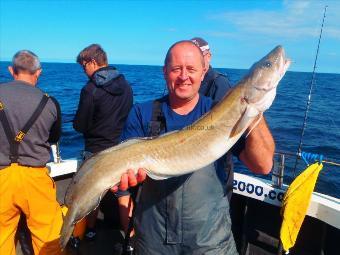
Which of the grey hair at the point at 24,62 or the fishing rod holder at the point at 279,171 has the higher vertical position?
the grey hair at the point at 24,62

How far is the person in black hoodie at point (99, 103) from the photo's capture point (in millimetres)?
5027

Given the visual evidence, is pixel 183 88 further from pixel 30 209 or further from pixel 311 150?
pixel 311 150

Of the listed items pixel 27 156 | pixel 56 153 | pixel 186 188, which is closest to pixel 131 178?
pixel 186 188

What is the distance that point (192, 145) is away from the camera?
2822mm

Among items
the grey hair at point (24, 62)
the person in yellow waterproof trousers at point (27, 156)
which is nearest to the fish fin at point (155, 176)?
the person in yellow waterproof trousers at point (27, 156)

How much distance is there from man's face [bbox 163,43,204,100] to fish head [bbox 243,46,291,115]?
17.1 inches

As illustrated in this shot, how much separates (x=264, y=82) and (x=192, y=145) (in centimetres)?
76

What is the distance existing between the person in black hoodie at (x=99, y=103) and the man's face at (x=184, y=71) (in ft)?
7.71

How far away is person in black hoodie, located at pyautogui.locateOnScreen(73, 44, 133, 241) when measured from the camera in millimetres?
5027

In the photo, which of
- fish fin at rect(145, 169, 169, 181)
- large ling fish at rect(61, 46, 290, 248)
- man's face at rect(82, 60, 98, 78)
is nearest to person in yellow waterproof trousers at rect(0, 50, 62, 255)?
man's face at rect(82, 60, 98, 78)

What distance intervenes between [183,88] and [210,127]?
0.40m

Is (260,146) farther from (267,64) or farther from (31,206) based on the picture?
(31,206)

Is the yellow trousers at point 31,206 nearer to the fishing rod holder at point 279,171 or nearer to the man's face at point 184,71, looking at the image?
the man's face at point 184,71

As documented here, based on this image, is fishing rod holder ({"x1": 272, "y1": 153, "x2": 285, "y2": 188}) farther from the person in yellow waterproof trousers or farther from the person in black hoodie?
the person in yellow waterproof trousers
